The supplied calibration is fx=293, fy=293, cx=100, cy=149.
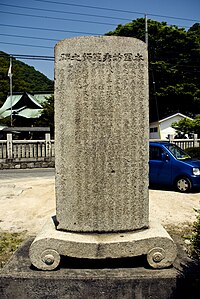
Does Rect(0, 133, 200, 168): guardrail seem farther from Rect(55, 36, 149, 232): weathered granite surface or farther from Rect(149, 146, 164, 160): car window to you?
Rect(55, 36, 149, 232): weathered granite surface

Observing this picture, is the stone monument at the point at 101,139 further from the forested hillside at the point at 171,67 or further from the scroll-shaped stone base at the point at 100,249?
the forested hillside at the point at 171,67

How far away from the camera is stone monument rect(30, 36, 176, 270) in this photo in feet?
9.26

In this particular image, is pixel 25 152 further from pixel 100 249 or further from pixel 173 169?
pixel 100 249

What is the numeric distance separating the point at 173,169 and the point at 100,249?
22.9 feet

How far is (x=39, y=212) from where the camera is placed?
22.9 feet

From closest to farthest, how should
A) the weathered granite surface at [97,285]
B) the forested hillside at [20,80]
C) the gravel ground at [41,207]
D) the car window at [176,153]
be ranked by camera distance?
the weathered granite surface at [97,285]
the gravel ground at [41,207]
the car window at [176,153]
the forested hillside at [20,80]

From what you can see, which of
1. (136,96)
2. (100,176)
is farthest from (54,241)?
(136,96)

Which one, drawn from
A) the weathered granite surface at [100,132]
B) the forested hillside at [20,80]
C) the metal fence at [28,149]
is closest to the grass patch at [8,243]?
the weathered granite surface at [100,132]

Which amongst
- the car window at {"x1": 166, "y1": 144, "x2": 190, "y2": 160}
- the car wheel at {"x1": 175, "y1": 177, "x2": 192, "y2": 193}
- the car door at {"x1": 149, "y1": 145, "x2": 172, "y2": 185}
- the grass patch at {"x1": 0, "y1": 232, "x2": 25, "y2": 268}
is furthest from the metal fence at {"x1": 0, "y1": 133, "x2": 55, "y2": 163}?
the grass patch at {"x1": 0, "y1": 232, "x2": 25, "y2": 268}

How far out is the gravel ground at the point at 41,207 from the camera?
5.94 metres

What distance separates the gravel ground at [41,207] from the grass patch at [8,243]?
10.9 inches

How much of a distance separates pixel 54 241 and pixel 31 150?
14.7 metres

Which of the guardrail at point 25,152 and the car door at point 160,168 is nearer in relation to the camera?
the car door at point 160,168

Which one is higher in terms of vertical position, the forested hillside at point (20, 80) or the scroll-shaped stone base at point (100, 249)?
the forested hillside at point (20, 80)
